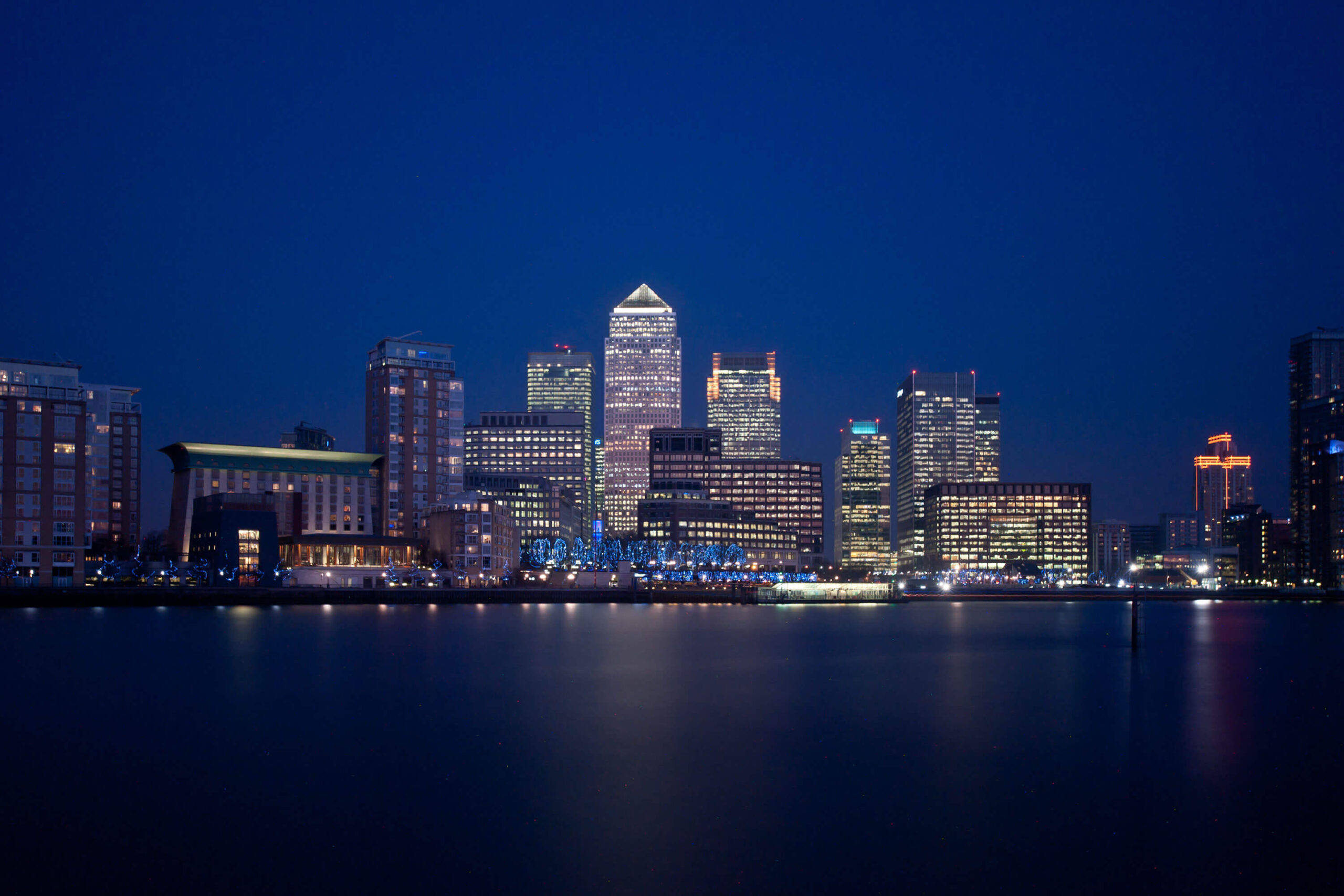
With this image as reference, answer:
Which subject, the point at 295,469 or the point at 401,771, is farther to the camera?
the point at 295,469

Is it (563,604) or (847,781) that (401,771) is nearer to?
(847,781)

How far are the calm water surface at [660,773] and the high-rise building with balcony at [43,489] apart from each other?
6985cm

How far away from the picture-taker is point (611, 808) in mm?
25078

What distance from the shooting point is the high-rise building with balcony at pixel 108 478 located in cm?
18162

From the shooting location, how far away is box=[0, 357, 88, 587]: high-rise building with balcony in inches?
4786

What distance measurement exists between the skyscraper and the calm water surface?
120m

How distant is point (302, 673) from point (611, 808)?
29915mm

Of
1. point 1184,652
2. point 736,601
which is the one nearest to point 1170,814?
point 1184,652

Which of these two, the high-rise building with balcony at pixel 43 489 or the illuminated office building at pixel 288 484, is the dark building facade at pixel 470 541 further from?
the high-rise building with balcony at pixel 43 489

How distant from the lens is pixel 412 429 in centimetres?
18150

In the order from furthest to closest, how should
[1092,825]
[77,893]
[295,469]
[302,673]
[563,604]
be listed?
[295,469] → [563,604] → [302,673] → [1092,825] → [77,893]

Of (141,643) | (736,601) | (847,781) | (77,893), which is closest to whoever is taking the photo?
(77,893)

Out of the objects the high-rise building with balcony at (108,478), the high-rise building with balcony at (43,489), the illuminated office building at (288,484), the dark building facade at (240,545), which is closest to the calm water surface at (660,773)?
the high-rise building with balcony at (43,489)

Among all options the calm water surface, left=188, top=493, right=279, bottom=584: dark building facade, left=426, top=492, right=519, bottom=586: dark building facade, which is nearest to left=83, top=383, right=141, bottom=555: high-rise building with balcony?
left=188, top=493, right=279, bottom=584: dark building facade
